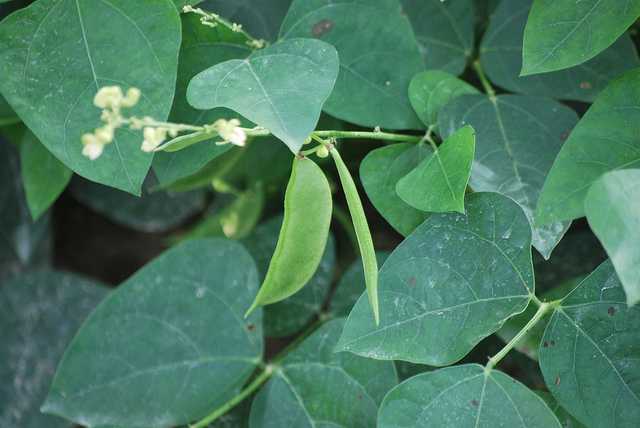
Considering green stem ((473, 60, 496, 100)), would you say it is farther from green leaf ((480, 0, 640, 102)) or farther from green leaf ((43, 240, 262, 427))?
green leaf ((43, 240, 262, 427))

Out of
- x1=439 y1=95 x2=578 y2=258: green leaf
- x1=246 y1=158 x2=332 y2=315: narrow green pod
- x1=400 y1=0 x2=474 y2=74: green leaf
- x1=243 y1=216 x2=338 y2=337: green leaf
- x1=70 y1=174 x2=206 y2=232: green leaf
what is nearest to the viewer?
x1=246 y1=158 x2=332 y2=315: narrow green pod

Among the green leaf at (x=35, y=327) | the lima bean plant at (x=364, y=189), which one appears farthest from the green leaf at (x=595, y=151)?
the green leaf at (x=35, y=327)

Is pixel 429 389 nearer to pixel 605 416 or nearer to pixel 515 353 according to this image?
pixel 605 416

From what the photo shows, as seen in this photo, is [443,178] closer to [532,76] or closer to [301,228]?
[301,228]

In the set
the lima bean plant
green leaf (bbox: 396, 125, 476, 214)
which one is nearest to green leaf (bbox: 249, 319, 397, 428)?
the lima bean plant

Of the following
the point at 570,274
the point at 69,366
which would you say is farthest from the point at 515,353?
the point at 69,366

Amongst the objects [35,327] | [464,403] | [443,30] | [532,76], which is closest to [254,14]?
A: [443,30]
